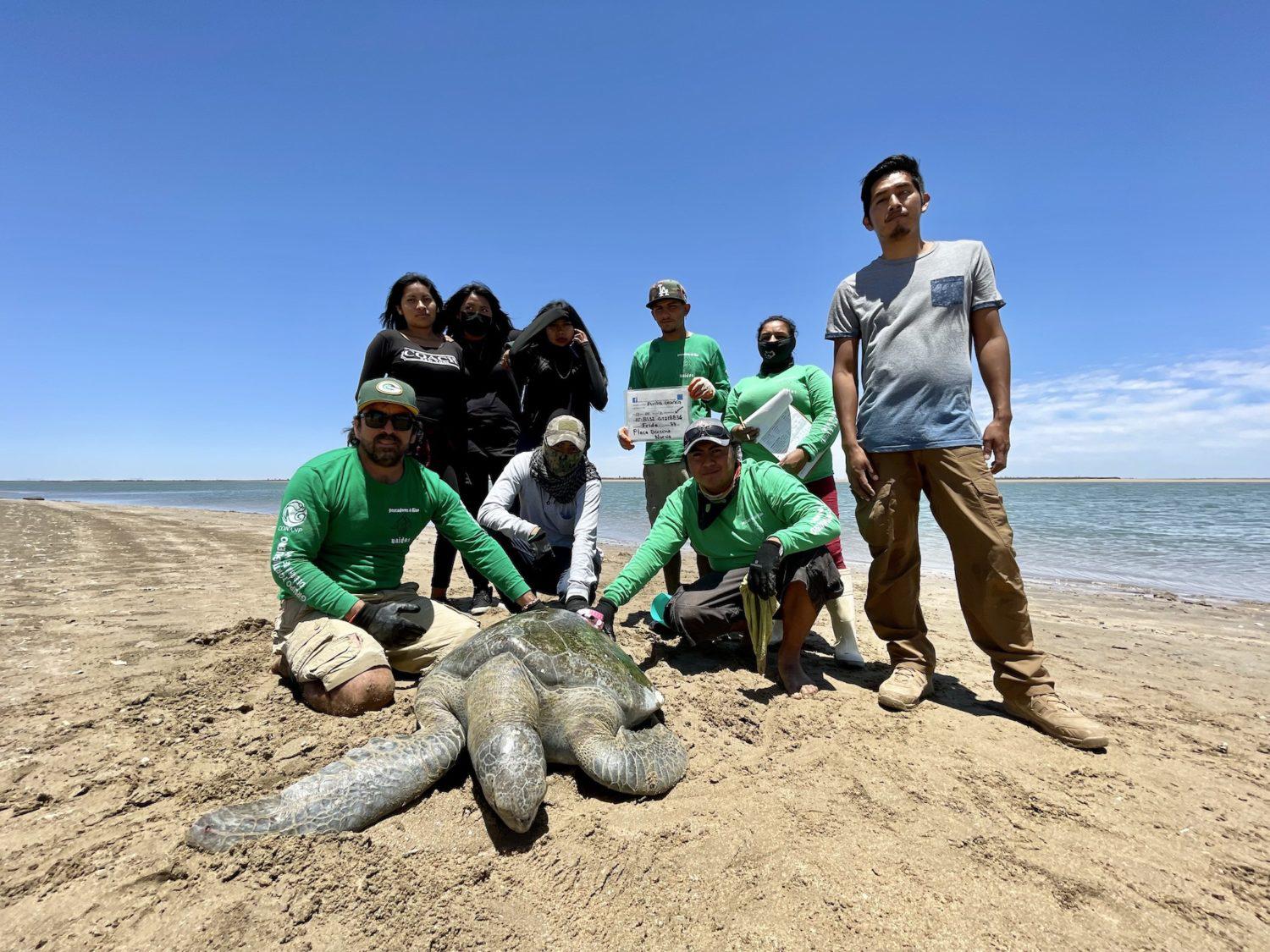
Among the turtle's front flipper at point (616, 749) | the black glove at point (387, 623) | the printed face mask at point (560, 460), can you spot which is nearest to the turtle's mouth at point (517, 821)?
the turtle's front flipper at point (616, 749)

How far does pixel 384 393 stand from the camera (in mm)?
3057

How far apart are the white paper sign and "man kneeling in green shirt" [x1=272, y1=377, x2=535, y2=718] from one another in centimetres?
175

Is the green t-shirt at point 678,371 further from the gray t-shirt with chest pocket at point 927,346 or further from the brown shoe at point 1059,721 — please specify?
the brown shoe at point 1059,721

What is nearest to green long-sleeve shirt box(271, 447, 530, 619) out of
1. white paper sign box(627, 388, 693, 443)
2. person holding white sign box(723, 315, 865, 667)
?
white paper sign box(627, 388, 693, 443)

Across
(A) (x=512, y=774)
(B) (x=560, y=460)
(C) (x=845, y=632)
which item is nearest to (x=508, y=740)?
(A) (x=512, y=774)

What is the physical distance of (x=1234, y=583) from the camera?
7.95 meters

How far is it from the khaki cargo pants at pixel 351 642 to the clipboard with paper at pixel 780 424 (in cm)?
258

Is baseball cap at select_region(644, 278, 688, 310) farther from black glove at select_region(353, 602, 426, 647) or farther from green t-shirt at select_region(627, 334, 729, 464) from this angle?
black glove at select_region(353, 602, 426, 647)

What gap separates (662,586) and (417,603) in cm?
392

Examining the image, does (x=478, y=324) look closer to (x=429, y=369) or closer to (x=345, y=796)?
(x=429, y=369)

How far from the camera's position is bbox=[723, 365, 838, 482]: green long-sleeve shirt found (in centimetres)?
410

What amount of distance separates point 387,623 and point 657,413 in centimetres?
265

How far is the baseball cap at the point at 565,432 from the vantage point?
12.7 ft

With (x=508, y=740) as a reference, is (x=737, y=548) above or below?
above
